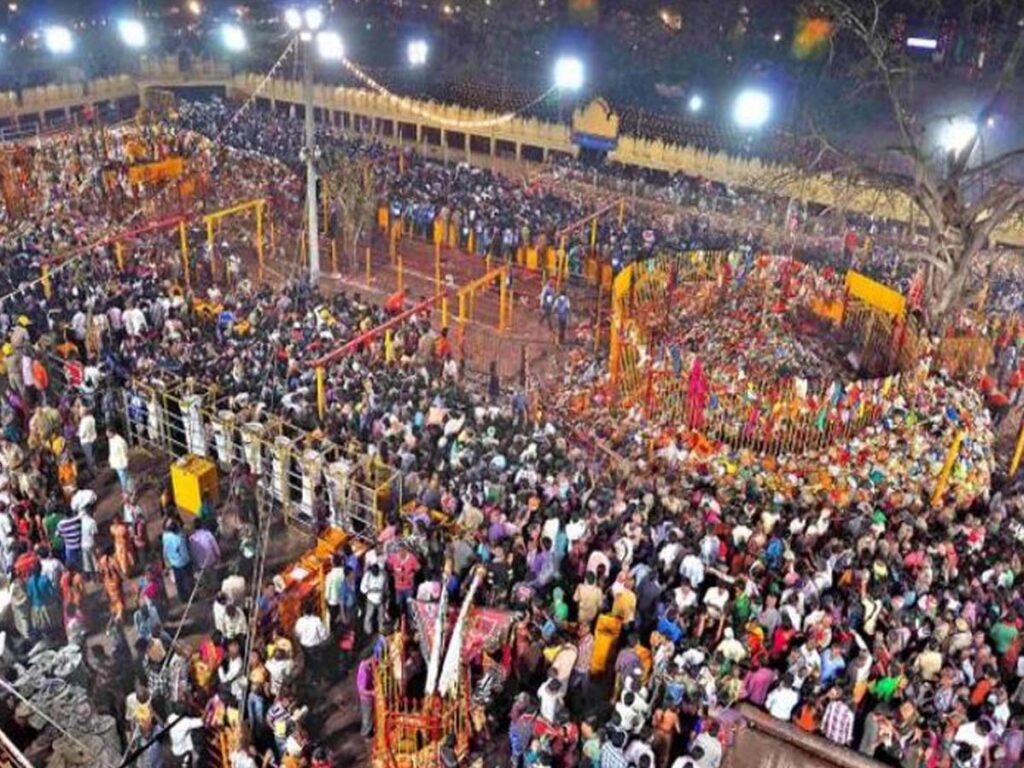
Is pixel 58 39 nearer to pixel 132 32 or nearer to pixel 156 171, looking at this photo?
pixel 132 32

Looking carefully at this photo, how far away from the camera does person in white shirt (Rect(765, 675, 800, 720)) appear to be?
10.2 m

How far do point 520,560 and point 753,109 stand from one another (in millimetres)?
25939

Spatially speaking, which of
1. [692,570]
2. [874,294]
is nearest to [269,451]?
[692,570]

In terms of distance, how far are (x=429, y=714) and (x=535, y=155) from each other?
28082 mm

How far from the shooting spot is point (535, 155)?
3572 cm

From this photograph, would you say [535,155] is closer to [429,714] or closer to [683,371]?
[683,371]

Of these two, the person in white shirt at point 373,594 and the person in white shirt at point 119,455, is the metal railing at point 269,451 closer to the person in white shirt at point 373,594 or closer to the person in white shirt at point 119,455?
the person in white shirt at point 119,455

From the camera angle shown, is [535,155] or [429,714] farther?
[535,155]

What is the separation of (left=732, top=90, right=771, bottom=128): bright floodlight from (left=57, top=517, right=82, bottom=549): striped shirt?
27.8 meters

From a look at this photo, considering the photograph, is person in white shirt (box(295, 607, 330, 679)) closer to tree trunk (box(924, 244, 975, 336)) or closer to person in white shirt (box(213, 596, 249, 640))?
person in white shirt (box(213, 596, 249, 640))

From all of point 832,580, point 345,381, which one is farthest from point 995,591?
point 345,381

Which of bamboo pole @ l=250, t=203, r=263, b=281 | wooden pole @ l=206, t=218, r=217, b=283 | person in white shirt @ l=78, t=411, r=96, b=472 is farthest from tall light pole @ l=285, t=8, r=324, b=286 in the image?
person in white shirt @ l=78, t=411, r=96, b=472

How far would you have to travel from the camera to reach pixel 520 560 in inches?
484

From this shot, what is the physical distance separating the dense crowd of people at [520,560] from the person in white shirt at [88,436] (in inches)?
2.2
